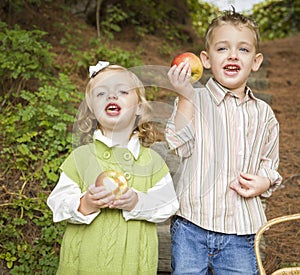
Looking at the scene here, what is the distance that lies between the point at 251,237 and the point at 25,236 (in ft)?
4.40

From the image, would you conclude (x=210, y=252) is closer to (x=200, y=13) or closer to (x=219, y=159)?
(x=219, y=159)

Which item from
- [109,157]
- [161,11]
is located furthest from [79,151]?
[161,11]

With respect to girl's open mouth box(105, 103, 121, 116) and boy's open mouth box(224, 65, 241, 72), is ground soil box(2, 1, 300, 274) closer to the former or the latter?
boy's open mouth box(224, 65, 241, 72)

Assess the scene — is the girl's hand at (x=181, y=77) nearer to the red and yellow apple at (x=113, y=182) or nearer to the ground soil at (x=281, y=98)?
the red and yellow apple at (x=113, y=182)

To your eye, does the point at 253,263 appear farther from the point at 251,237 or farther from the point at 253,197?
the point at 253,197

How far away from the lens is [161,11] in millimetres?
6902

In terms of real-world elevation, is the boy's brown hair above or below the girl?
above

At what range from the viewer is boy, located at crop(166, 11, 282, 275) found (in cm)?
196

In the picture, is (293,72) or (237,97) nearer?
(237,97)

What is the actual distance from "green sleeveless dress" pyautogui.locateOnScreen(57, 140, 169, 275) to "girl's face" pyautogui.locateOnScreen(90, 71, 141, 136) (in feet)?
0.38

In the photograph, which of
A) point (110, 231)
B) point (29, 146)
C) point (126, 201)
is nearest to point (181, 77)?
point (126, 201)

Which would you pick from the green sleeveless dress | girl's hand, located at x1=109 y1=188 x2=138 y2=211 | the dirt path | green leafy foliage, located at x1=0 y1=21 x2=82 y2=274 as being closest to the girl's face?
the green sleeveless dress

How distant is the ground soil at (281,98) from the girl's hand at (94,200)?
1.38m

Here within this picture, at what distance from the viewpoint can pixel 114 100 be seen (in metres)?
1.79
